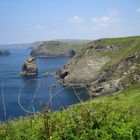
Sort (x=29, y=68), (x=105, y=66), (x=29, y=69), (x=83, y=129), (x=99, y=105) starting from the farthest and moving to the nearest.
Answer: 1. (x=29, y=68)
2. (x=29, y=69)
3. (x=105, y=66)
4. (x=99, y=105)
5. (x=83, y=129)

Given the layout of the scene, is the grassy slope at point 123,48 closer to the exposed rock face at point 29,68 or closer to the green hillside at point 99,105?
the green hillside at point 99,105

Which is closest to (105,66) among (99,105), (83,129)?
(99,105)

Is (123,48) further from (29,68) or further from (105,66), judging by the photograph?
(29,68)

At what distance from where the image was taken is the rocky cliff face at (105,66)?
10788 centimetres

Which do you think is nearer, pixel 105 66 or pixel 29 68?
pixel 105 66

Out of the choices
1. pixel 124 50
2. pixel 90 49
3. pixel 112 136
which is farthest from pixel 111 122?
pixel 90 49

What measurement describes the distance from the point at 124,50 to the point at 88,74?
1620cm

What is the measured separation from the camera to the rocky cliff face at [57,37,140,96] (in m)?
108

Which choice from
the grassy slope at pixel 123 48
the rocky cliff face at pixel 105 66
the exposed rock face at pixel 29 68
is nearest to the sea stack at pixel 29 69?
the exposed rock face at pixel 29 68

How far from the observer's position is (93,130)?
449 inches

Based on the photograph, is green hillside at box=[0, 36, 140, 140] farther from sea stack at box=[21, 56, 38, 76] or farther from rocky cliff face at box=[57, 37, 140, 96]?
sea stack at box=[21, 56, 38, 76]

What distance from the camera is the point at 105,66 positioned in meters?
134

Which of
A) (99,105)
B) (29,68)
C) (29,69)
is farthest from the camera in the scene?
(29,68)

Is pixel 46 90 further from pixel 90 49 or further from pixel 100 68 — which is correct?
pixel 90 49
